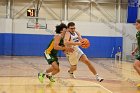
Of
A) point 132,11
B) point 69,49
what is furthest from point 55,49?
point 132,11

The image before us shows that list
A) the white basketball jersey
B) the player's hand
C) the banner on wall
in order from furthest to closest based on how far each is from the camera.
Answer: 1. the banner on wall
2. the white basketball jersey
3. the player's hand

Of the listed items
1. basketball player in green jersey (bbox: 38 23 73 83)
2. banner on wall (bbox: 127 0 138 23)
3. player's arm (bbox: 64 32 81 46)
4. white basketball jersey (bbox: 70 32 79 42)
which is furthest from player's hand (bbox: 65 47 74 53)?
banner on wall (bbox: 127 0 138 23)

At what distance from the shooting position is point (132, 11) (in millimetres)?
23969

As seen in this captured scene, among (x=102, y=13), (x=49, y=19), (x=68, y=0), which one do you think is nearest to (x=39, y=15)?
(x=49, y=19)

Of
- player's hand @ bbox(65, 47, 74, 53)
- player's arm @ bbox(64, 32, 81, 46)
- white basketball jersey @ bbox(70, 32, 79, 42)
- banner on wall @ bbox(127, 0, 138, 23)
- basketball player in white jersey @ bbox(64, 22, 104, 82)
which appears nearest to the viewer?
player's arm @ bbox(64, 32, 81, 46)

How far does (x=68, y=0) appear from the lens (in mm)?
25000

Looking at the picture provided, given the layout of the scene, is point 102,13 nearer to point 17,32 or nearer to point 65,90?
point 17,32

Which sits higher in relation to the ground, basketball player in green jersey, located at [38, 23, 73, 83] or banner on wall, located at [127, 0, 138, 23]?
banner on wall, located at [127, 0, 138, 23]

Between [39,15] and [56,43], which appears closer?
[56,43]

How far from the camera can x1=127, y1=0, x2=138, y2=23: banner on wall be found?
23.6 m

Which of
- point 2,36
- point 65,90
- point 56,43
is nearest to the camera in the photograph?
point 65,90

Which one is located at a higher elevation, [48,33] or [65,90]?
[48,33]

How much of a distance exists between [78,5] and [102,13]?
204 cm

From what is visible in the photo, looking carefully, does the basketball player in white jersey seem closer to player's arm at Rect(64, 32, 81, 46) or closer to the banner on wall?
player's arm at Rect(64, 32, 81, 46)
